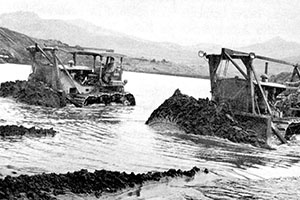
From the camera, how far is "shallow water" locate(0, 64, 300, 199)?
10376 mm

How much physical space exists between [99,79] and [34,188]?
832 inches

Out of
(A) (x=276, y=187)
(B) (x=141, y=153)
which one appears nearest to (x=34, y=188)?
(A) (x=276, y=187)

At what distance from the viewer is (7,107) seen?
2331 cm

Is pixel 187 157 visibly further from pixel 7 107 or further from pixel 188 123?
pixel 7 107

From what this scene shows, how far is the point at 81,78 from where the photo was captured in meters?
29.3

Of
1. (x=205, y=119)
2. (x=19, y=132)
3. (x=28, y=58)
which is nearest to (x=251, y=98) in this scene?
(x=205, y=119)

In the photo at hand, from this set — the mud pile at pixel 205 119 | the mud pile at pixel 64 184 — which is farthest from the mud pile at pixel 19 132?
the mud pile at pixel 64 184

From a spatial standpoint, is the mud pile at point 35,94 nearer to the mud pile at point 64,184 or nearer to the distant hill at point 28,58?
the mud pile at point 64,184

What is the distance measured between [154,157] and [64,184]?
18.5 ft

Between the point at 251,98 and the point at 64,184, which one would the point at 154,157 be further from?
the point at 251,98

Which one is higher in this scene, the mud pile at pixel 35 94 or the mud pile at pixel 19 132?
the mud pile at pixel 35 94

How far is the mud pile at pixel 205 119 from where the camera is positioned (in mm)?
17906

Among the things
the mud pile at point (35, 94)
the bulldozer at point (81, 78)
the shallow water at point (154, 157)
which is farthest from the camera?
the bulldozer at point (81, 78)

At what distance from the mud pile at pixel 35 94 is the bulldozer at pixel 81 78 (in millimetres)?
827
